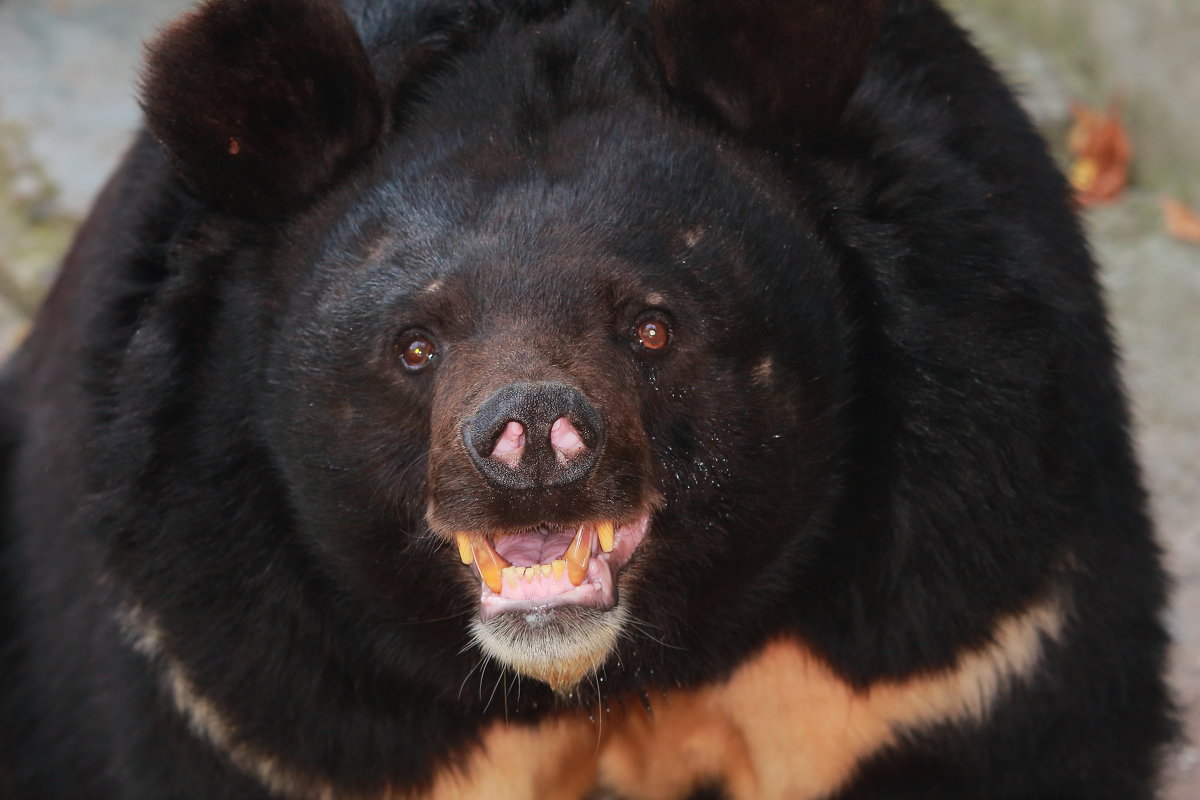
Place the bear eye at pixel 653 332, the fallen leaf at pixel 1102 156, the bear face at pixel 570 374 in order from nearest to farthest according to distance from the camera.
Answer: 1. the bear face at pixel 570 374
2. the bear eye at pixel 653 332
3. the fallen leaf at pixel 1102 156

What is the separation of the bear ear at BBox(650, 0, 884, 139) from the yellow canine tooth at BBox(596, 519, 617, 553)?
2.73ft

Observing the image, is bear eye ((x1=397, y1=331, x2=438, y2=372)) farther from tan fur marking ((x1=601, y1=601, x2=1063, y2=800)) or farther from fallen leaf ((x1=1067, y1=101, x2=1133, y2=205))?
→ fallen leaf ((x1=1067, y1=101, x2=1133, y2=205))

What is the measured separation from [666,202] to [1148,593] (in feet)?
4.64

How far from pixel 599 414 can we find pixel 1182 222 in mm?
4586

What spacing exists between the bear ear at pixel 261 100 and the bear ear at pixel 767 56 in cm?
57

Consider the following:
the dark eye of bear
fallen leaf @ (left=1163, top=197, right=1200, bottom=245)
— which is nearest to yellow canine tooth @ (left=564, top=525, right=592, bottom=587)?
the dark eye of bear

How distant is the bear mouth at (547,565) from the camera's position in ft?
10.5

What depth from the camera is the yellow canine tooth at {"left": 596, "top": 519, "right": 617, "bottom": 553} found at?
3.21 meters

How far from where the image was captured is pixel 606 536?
3.24 m

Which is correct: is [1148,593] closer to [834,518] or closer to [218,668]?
[834,518]

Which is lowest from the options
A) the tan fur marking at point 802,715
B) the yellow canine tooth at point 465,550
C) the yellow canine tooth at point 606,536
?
the tan fur marking at point 802,715

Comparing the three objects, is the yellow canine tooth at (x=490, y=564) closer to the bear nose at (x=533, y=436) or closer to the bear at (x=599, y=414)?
the bear at (x=599, y=414)

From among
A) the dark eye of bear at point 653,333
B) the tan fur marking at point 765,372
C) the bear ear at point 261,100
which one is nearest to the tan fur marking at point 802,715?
the tan fur marking at point 765,372

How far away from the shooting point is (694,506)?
338cm
